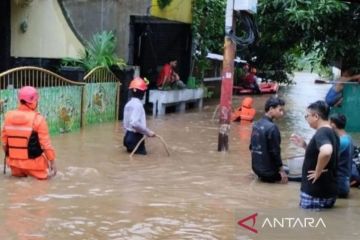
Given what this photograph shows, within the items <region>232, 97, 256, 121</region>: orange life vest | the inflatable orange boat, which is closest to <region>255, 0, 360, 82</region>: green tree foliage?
<region>232, 97, 256, 121</region>: orange life vest

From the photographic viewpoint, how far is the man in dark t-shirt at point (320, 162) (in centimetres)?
637

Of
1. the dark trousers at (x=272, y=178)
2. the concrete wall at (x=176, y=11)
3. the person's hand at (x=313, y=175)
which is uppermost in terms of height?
the concrete wall at (x=176, y=11)

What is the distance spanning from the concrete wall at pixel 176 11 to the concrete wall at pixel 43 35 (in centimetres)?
250

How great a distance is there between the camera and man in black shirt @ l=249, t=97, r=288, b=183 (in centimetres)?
820

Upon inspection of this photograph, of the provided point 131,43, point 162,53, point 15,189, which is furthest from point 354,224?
point 162,53

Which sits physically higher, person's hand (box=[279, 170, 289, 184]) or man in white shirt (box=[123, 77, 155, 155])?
man in white shirt (box=[123, 77, 155, 155])

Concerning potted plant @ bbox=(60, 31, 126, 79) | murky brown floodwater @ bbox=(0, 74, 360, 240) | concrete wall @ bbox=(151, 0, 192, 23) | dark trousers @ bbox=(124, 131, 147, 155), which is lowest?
murky brown floodwater @ bbox=(0, 74, 360, 240)

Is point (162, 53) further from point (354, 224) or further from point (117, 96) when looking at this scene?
point (354, 224)

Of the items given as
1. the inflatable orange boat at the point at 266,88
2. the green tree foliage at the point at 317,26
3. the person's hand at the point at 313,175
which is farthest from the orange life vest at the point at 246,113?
the inflatable orange boat at the point at 266,88

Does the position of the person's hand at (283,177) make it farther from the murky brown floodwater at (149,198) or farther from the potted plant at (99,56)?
the potted plant at (99,56)

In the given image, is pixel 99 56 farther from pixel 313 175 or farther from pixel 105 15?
pixel 313 175

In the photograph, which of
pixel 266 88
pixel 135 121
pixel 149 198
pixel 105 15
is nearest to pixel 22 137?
pixel 149 198

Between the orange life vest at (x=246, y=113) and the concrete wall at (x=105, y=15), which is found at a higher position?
the concrete wall at (x=105, y=15)

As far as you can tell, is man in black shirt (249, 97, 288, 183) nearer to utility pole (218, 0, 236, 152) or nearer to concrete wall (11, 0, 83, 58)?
utility pole (218, 0, 236, 152)
